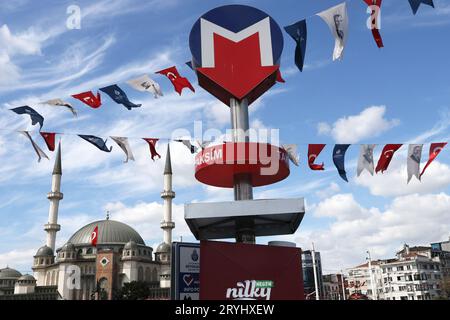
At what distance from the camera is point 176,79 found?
22.5 metres

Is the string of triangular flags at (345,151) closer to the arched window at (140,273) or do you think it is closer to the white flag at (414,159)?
the white flag at (414,159)

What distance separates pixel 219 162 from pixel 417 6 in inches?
401

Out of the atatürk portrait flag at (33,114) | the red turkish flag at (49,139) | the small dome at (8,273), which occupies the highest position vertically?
the small dome at (8,273)

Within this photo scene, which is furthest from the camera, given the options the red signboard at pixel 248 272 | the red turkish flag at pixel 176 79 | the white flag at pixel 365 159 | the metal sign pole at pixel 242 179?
the red turkish flag at pixel 176 79

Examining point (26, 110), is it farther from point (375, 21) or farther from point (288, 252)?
point (375, 21)

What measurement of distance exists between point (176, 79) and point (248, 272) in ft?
36.6

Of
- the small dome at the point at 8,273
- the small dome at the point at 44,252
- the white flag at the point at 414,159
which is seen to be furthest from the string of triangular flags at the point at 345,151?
the small dome at the point at 8,273

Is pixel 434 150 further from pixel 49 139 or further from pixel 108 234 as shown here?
pixel 108 234

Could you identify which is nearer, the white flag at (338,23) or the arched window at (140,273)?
the white flag at (338,23)

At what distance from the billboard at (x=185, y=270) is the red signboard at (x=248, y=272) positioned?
11.3 ft

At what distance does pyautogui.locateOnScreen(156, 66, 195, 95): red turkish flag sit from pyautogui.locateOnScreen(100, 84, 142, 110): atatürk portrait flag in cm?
243

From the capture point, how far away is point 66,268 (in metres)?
81.7

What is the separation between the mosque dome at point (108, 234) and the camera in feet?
302
